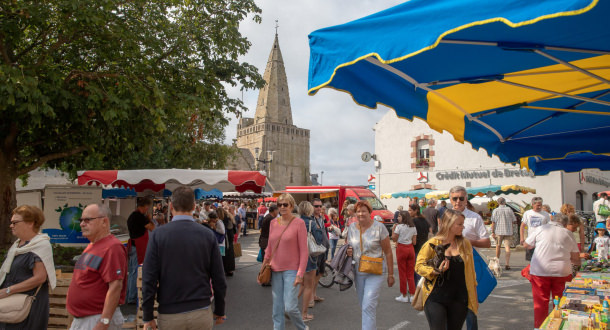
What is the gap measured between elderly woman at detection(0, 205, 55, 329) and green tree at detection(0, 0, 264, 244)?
3.51m

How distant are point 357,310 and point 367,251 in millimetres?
2540

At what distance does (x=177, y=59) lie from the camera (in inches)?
395

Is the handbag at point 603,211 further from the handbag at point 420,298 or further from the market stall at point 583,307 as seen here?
the handbag at point 420,298

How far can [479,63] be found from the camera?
3312 mm

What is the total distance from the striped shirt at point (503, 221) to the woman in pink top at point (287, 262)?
8663mm

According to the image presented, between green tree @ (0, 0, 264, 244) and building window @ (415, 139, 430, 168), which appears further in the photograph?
building window @ (415, 139, 430, 168)

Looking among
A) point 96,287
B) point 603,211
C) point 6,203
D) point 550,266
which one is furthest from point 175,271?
point 603,211

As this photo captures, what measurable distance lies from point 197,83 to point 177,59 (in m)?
1.17

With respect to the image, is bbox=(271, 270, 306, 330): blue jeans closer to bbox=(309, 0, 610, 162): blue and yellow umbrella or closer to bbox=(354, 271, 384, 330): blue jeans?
bbox=(354, 271, 384, 330): blue jeans

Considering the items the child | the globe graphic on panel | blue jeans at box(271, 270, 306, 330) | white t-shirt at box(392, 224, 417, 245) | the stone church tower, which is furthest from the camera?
the stone church tower

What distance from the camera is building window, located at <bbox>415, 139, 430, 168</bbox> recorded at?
25184 millimetres

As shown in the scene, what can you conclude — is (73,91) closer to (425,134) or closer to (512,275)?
(512,275)

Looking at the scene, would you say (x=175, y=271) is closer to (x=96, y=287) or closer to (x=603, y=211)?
(x=96, y=287)

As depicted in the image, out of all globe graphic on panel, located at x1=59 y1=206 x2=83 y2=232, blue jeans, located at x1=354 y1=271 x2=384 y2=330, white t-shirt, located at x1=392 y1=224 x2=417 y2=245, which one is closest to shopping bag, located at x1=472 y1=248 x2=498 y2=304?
blue jeans, located at x1=354 y1=271 x2=384 y2=330
